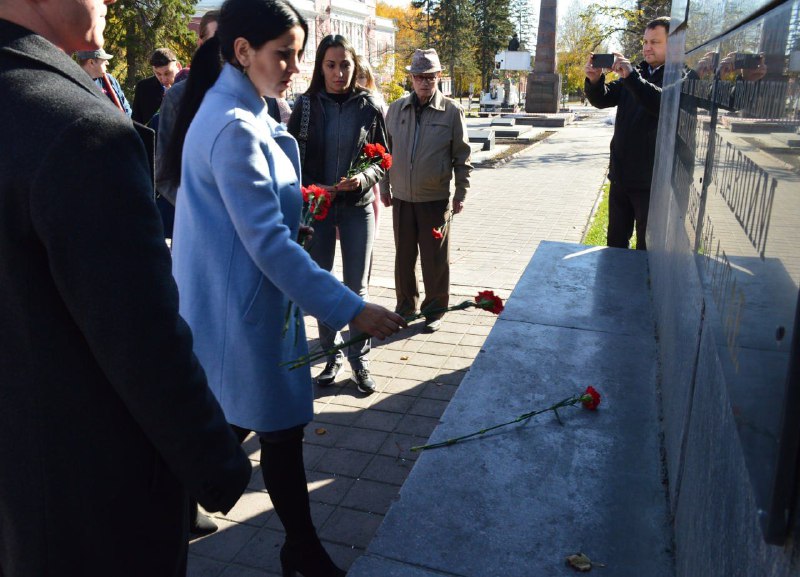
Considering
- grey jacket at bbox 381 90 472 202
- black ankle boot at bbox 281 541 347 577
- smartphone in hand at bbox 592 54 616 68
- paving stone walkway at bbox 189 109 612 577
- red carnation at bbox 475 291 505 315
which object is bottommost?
paving stone walkway at bbox 189 109 612 577

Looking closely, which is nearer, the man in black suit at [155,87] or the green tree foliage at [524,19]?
the man in black suit at [155,87]

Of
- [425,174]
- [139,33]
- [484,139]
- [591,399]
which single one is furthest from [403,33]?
[591,399]

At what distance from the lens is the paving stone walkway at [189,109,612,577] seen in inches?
117

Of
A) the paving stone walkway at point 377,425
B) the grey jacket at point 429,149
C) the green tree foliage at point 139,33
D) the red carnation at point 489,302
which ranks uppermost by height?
the green tree foliage at point 139,33

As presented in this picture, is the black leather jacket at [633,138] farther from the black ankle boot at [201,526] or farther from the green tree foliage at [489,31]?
the green tree foliage at [489,31]

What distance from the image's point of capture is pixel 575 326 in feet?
12.8

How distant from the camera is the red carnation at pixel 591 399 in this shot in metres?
2.89

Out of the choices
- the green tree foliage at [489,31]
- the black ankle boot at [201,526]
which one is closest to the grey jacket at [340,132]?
the black ankle boot at [201,526]

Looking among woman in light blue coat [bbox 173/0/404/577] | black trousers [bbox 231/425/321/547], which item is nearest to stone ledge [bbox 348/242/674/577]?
black trousers [bbox 231/425/321/547]

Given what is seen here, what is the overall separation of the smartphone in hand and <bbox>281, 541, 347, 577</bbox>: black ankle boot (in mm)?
3782

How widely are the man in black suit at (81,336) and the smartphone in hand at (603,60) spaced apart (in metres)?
4.24

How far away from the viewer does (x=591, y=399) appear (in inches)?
113

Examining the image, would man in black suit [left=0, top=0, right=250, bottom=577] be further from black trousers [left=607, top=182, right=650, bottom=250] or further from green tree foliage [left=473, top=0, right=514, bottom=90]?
→ green tree foliage [left=473, top=0, right=514, bottom=90]

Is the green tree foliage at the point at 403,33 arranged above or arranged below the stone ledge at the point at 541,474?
above
